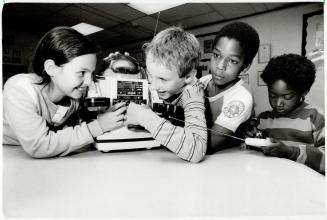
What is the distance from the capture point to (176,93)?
71cm

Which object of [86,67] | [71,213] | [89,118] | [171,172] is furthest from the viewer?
[89,118]

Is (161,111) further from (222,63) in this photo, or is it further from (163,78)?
(222,63)

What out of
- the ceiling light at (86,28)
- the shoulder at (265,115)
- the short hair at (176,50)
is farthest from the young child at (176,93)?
the shoulder at (265,115)

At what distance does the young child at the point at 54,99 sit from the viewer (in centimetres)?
52

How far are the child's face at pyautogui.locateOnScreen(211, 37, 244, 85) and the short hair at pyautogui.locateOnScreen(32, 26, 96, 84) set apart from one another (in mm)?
397

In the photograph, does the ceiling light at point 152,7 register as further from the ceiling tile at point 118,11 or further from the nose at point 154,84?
the nose at point 154,84

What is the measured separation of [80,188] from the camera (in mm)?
374

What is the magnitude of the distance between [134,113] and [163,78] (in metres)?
0.15

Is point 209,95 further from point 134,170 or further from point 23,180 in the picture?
point 23,180

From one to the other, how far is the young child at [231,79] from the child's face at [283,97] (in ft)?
0.31

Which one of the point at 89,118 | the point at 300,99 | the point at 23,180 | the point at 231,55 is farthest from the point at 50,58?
the point at 300,99

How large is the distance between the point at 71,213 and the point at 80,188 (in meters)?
0.07

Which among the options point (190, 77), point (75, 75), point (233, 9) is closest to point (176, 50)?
point (190, 77)

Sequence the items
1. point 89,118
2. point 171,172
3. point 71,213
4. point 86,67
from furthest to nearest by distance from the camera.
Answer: point 89,118 → point 86,67 → point 171,172 → point 71,213
